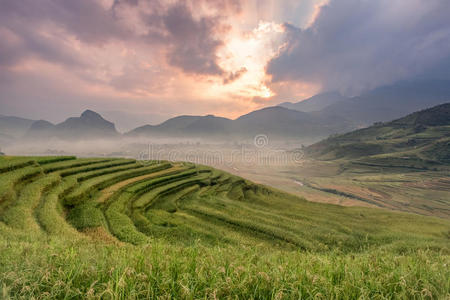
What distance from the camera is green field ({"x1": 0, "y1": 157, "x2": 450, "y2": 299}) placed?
2543 millimetres

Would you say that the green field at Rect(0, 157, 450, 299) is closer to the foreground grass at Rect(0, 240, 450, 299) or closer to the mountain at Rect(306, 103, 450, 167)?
the foreground grass at Rect(0, 240, 450, 299)

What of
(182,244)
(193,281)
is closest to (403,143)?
(182,244)

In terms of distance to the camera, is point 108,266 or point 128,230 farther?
point 128,230

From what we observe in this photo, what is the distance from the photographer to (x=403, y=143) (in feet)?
443

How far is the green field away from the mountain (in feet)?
388

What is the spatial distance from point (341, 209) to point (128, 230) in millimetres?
27275

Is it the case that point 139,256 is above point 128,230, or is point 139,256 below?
above

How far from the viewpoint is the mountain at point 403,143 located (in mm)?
107562

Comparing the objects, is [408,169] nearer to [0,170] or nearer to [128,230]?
[128,230]

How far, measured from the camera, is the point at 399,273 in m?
3.07

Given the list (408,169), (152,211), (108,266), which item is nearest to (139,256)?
(108,266)

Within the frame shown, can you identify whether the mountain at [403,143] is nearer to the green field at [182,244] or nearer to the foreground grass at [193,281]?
the green field at [182,244]

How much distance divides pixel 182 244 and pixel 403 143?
18316 cm

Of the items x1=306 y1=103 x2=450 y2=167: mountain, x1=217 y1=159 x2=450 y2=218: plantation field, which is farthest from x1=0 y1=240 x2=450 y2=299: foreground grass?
x1=306 y1=103 x2=450 y2=167: mountain
